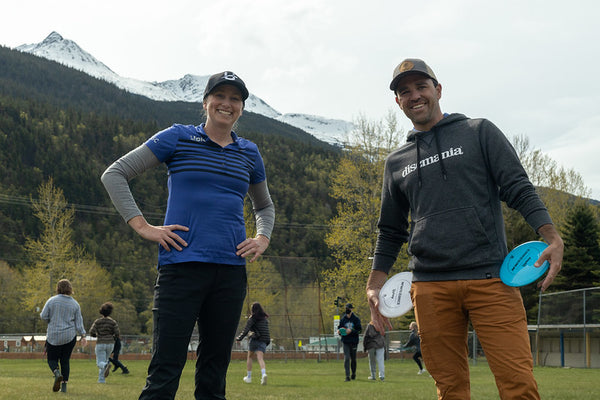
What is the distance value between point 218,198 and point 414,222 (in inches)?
44.4

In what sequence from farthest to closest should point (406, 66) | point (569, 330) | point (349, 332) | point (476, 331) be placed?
point (569, 330) → point (349, 332) → point (406, 66) → point (476, 331)

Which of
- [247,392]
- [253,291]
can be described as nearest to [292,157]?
[253,291]

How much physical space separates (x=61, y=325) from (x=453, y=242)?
8.99 m

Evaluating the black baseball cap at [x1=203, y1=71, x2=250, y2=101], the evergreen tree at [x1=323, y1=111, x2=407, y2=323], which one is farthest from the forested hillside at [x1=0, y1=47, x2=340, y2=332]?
the black baseball cap at [x1=203, y1=71, x2=250, y2=101]

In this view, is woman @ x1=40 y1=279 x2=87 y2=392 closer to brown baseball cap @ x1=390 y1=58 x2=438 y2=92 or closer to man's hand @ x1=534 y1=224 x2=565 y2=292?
brown baseball cap @ x1=390 y1=58 x2=438 y2=92

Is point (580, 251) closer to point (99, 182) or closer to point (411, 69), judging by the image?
point (411, 69)

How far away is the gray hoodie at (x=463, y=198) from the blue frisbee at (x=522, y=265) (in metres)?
0.07

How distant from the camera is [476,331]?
3514 millimetres

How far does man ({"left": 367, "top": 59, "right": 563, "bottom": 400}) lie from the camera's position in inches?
133

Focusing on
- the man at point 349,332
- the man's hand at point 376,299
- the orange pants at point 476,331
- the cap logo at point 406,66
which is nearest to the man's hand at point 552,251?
the orange pants at point 476,331

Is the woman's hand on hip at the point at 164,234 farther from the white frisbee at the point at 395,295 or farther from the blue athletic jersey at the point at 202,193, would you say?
the white frisbee at the point at 395,295

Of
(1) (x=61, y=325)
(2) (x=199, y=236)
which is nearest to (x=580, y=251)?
(1) (x=61, y=325)

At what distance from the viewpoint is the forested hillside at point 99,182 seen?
321ft

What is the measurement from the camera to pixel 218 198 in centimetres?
373
